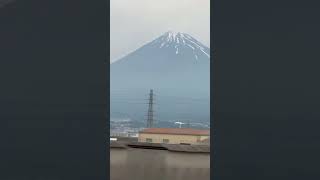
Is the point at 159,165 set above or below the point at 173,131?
above

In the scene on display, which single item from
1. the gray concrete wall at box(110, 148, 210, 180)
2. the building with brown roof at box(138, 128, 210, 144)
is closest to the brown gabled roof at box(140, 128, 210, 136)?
the building with brown roof at box(138, 128, 210, 144)

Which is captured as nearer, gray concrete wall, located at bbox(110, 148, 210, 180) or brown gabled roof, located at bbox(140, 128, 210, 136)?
gray concrete wall, located at bbox(110, 148, 210, 180)

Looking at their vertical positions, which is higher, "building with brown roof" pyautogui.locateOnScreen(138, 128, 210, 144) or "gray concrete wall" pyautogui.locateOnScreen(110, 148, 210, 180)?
"gray concrete wall" pyautogui.locateOnScreen(110, 148, 210, 180)

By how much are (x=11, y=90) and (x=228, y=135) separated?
181 centimetres

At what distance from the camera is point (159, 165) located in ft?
15.5

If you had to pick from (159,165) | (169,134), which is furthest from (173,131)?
(159,165)

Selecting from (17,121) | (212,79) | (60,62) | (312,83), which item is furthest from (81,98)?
(312,83)

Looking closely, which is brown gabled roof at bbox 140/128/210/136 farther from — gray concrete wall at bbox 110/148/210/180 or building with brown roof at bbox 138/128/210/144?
gray concrete wall at bbox 110/148/210/180

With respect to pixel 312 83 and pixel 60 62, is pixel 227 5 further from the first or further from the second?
pixel 60 62

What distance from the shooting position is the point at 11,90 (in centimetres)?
361

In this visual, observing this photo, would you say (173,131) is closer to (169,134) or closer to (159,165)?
(169,134)

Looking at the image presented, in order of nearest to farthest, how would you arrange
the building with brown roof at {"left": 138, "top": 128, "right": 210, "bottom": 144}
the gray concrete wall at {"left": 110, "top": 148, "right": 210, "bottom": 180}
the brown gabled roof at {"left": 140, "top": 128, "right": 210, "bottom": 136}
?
the gray concrete wall at {"left": 110, "top": 148, "right": 210, "bottom": 180}, the building with brown roof at {"left": 138, "top": 128, "right": 210, "bottom": 144}, the brown gabled roof at {"left": 140, "top": 128, "right": 210, "bottom": 136}

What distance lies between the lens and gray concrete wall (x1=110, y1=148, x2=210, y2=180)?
174 inches

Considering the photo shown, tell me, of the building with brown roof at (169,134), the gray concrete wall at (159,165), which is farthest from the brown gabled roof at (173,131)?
the gray concrete wall at (159,165)
